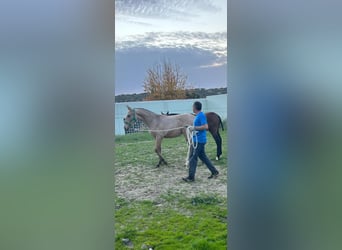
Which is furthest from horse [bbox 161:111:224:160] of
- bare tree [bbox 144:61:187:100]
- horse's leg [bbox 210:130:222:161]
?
bare tree [bbox 144:61:187:100]

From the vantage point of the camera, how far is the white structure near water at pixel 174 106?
1246 mm

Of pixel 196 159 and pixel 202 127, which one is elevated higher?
pixel 202 127

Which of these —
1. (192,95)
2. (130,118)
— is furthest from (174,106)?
(130,118)

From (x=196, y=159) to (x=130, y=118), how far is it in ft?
1.14

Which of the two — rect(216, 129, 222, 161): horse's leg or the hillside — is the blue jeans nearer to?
rect(216, 129, 222, 161): horse's leg

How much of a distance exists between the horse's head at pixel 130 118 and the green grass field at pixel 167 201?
0.19 feet

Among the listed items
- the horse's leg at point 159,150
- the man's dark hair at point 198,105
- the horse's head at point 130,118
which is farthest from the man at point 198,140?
the horse's head at point 130,118

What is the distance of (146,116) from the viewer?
1331 millimetres

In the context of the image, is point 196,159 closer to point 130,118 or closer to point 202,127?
point 202,127

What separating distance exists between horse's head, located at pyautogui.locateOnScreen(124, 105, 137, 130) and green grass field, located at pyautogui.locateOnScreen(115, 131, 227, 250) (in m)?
0.06
